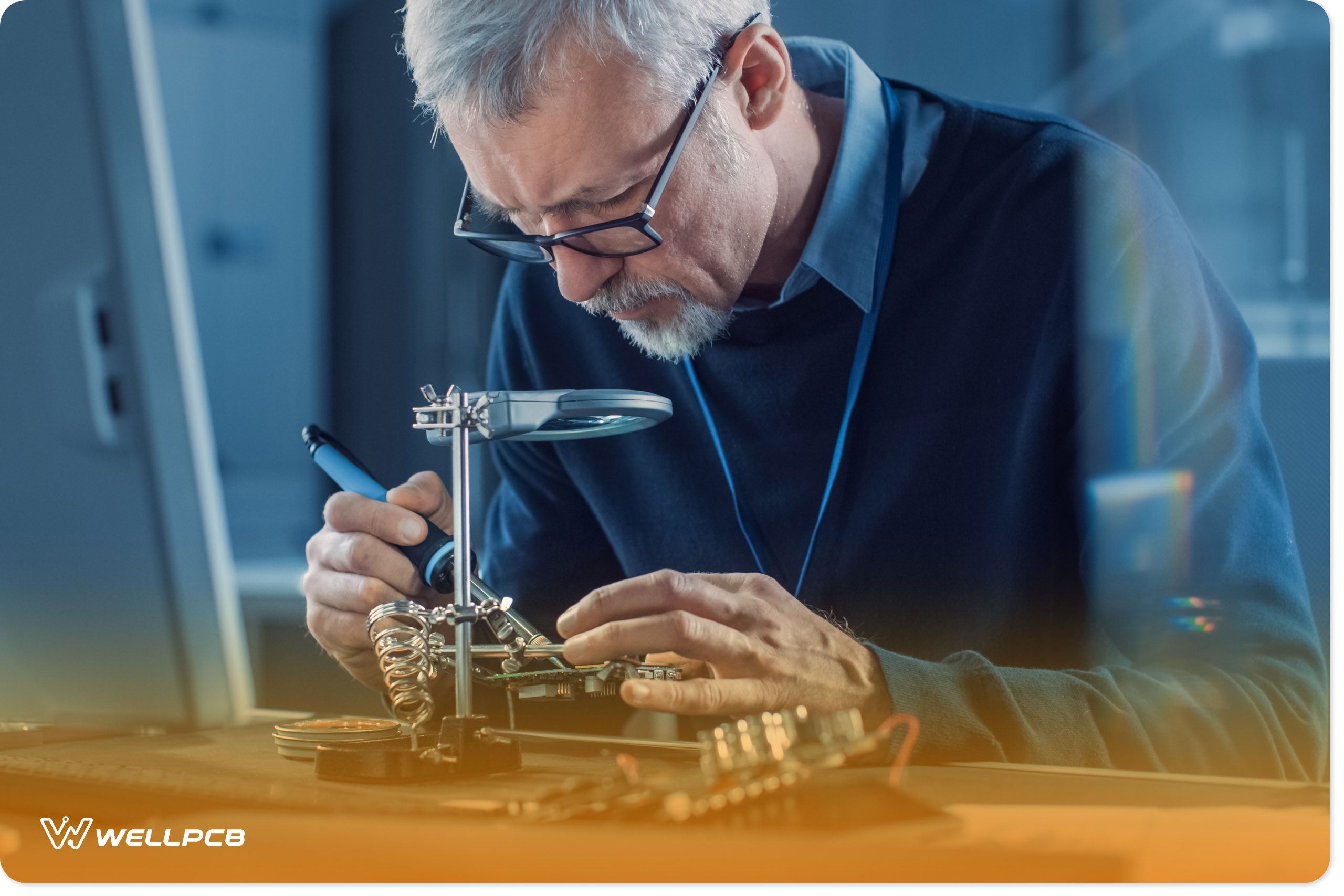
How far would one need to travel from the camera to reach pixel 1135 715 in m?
0.73

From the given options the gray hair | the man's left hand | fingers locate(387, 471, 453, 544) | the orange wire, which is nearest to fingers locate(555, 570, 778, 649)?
the man's left hand

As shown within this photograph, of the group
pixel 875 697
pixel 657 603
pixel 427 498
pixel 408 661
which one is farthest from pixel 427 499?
pixel 875 697

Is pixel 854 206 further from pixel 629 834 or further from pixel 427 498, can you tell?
pixel 629 834

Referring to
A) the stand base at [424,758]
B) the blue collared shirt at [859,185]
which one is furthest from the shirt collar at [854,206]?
the stand base at [424,758]

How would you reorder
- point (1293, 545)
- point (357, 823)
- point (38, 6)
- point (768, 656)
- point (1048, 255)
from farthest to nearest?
point (38, 6) < point (1048, 255) < point (1293, 545) < point (768, 656) < point (357, 823)

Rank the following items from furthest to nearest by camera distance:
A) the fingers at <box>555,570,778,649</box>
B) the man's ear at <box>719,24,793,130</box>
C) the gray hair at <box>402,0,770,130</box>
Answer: the man's ear at <box>719,24,793,130</box>, the gray hair at <box>402,0,770,130</box>, the fingers at <box>555,570,778,649</box>

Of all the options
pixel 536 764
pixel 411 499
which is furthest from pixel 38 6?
pixel 536 764

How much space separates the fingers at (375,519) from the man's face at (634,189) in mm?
219

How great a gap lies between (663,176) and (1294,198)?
1.56ft

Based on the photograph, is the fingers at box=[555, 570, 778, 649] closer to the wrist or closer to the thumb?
the wrist

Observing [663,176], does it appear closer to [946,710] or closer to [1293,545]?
[946,710]

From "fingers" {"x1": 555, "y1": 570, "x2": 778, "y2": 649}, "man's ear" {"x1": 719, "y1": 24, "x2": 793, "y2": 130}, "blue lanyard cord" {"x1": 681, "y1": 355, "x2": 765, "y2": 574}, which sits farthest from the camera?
"blue lanyard cord" {"x1": 681, "y1": 355, "x2": 765, "y2": 574}

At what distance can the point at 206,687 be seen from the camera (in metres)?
1.14

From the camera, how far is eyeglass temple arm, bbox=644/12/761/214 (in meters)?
0.79
